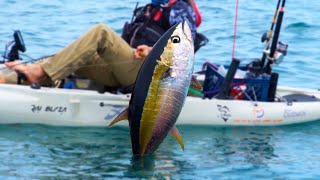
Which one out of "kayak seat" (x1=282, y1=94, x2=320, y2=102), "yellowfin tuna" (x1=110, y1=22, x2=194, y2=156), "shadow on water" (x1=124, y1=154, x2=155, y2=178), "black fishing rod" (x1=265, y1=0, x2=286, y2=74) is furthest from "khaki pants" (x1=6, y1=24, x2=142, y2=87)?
"kayak seat" (x1=282, y1=94, x2=320, y2=102)

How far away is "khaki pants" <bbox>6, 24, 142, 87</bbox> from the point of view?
29.0 feet

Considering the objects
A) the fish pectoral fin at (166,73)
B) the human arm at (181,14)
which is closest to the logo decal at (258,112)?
the human arm at (181,14)

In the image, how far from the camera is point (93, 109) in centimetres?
900

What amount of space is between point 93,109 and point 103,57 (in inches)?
20.5

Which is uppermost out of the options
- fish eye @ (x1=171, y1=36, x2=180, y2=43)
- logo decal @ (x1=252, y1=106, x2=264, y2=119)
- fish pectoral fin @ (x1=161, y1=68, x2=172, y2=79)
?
fish eye @ (x1=171, y1=36, x2=180, y2=43)

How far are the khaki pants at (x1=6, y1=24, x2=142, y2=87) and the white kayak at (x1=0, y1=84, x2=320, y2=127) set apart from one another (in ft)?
0.77

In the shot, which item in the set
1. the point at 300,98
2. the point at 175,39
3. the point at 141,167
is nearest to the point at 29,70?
the point at 141,167

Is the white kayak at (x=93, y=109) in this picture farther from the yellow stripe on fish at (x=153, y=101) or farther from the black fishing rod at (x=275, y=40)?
the yellow stripe on fish at (x=153, y=101)

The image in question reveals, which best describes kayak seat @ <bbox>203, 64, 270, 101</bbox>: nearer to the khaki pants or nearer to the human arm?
the human arm

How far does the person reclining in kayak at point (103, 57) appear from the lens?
884 centimetres

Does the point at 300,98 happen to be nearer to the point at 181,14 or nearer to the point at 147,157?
the point at 181,14

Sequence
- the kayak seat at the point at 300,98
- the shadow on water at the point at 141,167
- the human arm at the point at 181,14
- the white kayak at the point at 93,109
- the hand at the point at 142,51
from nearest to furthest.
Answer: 1. the shadow on water at the point at 141,167
2. the white kayak at the point at 93,109
3. the hand at the point at 142,51
4. the human arm at the point at 181,14
5. the kayak seat at the point at 300,98

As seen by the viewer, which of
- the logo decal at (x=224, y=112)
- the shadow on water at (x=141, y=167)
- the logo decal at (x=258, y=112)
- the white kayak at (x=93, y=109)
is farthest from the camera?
the logo decal at (x=258, y=112)

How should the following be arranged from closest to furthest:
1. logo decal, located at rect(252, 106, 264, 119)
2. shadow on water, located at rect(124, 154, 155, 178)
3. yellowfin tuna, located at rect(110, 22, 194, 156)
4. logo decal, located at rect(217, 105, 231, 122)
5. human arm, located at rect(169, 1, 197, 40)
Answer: yellowfin tuna, located at rect(110, 22, 194, 156)
shadow on water, located at rect(124, 154, 155, 178)
human arm, located at rect(169, 1, 197, 40)
logo decal, located at rect(217, 105, 231, 122)
logo decal, located at rect(252, 106, 264, 119)
